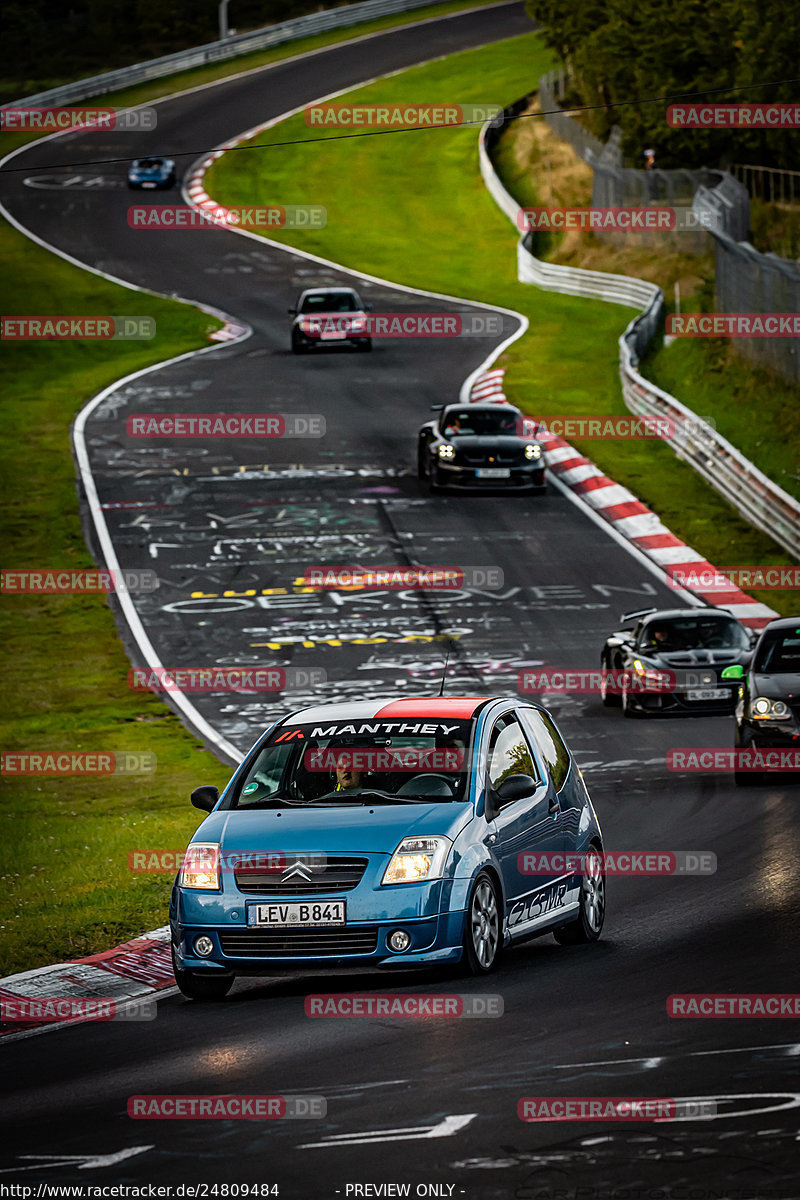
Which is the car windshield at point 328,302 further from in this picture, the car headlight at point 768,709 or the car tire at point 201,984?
the car tire at point 201,984

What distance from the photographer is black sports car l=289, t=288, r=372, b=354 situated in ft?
162

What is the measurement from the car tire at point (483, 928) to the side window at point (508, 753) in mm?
785

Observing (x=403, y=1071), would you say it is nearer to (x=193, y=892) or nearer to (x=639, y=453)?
(x=193, y=892)

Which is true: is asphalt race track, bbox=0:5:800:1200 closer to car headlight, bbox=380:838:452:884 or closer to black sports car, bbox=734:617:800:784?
black sports car, bbox=734:617:800:784

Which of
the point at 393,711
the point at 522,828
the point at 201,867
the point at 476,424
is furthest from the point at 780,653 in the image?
the point at 476,424

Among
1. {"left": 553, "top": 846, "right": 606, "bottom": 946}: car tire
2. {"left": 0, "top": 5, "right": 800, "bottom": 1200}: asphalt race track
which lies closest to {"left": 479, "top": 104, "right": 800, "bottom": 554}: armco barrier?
{"left": 0, "top": 5, "right": 800, "bottom": 1200}: asphalt race track

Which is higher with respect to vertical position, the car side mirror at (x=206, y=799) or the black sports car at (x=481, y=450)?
the car side mirror at (x=206, y=799)

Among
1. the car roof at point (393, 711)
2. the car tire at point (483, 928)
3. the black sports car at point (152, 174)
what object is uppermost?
the black sports car at point (152, 174)

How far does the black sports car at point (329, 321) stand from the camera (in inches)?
1940

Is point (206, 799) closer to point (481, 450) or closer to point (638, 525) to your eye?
point (638, 525)

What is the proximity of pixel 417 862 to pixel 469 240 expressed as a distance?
188 ft

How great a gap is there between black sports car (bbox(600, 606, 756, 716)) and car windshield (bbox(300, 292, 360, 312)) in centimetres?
2644

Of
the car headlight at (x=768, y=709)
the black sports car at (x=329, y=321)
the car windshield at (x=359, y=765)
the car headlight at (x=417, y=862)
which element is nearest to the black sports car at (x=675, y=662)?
the car headlight at (x=768, y=709)

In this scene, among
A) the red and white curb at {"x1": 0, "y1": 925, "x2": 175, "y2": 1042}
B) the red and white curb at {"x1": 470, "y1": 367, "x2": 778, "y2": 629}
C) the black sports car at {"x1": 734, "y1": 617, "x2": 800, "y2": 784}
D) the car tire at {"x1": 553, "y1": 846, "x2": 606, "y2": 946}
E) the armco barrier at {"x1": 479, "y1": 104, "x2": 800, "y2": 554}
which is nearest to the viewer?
the red and white curb at {"x1": 0, "y1": 925, "x2": 175, "y2": 1042}
